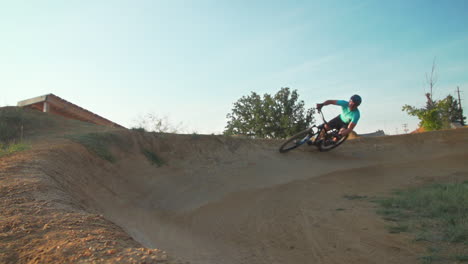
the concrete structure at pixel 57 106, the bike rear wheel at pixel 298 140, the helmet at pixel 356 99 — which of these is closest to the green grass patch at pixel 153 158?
the bike rear wheel at pixel 298 140

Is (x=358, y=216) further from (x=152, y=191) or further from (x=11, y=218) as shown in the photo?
(x=11, y=218)

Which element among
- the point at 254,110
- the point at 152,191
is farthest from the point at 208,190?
the point at 254,110

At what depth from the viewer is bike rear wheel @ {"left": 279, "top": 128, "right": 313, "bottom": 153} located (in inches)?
422

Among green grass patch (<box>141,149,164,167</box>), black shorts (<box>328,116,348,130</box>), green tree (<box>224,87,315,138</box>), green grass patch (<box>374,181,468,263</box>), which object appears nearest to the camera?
green grass patch (<box>374,181,468,263</box>)

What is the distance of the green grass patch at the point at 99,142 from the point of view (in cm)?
730

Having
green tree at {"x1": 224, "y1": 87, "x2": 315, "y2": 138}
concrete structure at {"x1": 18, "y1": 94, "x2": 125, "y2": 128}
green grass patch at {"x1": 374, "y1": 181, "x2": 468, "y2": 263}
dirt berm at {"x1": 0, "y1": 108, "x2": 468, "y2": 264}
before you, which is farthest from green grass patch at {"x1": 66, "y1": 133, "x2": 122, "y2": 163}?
green tree at {"x1": 224, "y1": 87, "x2": 315, "y2": 138}

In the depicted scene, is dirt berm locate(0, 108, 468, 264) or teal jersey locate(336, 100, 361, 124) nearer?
dirt berm locate(0, 108, 468, 264)

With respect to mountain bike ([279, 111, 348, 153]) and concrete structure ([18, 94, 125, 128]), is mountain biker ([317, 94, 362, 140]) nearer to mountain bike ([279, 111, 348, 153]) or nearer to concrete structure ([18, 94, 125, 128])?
mountain bike ([279, 111, 348, 153])

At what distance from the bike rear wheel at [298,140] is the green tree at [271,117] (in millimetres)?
17093

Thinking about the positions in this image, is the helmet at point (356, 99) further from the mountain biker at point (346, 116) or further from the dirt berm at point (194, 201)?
the dirt berm at point (194, 201)

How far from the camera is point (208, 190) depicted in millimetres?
7988

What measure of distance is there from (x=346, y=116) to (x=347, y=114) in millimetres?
66

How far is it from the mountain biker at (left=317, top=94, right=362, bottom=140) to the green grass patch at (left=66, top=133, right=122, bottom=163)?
6044 millimetres

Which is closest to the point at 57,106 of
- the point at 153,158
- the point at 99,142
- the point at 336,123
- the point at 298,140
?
the point at 99,142
